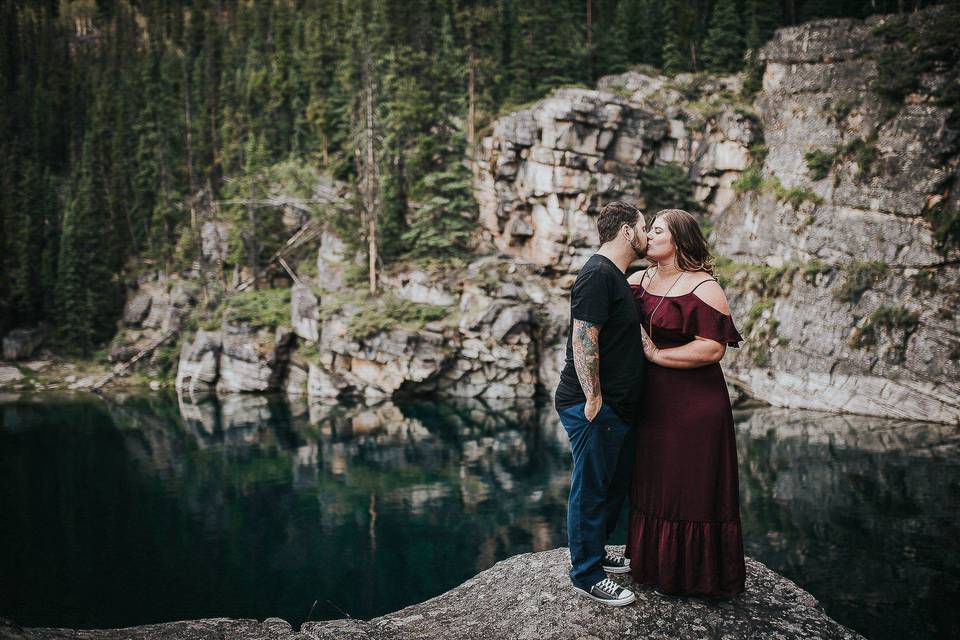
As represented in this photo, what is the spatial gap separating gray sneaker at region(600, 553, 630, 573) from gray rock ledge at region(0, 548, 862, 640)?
8 centimetres

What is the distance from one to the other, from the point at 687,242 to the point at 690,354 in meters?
0.74

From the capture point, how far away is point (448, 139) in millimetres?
31406

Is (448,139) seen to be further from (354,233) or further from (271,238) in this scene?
(271,238)

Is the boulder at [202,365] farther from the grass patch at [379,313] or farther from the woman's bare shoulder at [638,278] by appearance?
the woman's bare shoulder at [638,278]

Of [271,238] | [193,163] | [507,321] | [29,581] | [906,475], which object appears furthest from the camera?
[193,163]

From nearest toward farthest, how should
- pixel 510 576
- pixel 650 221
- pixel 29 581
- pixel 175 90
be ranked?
pixel 650 221 < pixel 510 576 < pixel 29 581 < pixel 175 90

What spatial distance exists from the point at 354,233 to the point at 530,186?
9.38 metres

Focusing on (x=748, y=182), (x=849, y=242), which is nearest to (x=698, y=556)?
(x=849, y=242)

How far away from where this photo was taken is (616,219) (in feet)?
14.0

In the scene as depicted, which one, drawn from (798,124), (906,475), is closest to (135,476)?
(906,475)

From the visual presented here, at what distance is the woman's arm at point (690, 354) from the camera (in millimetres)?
3986

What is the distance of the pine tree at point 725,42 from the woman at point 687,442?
34049 mm

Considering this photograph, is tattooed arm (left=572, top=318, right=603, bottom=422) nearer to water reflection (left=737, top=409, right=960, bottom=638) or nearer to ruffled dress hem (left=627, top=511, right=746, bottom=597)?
ruffled dress hem (left=627, top=511, right=746, bottom=597)

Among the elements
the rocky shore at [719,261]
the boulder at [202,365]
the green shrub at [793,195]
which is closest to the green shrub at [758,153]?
the rocky shore at [719,261]
